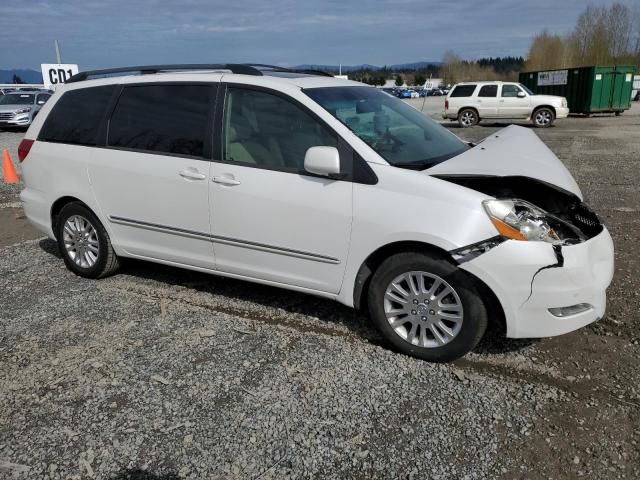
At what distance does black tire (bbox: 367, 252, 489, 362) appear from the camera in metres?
3.31

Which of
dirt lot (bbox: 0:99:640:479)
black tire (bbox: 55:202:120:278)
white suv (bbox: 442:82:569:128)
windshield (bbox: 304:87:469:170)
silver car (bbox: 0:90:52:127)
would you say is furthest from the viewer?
white suv (bbox: 442:82:569:128)

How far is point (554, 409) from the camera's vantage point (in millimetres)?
3035

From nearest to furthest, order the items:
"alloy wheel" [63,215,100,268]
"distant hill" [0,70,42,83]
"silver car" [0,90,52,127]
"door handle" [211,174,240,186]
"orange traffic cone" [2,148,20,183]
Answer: "door handle" [211,174,240,186]
"alloy wheel" [63,215,100,268]
"orange traffic cone" [2,148,20,183]
"silver car" [0,90,52,127]
"distant hill" [0,70,42,83]

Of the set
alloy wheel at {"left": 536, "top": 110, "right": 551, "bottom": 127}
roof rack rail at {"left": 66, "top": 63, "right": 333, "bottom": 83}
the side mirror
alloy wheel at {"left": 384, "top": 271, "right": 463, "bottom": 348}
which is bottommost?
alloy wheel at {"left": 536, "top": 110, "right": 551, "bottom": 127}

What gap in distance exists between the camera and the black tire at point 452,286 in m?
3.31

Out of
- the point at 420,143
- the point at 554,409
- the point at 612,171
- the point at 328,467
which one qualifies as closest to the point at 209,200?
the point at 420,143

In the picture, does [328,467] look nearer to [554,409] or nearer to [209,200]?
[554,409]

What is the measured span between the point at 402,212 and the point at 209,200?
4.97 feet

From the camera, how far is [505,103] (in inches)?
875

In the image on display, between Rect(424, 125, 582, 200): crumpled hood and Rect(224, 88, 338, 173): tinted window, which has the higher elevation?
Rect(224, 88, 338, 173): tinted window

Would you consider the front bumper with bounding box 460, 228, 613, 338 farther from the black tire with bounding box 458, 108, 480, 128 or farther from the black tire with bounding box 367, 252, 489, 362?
the black tire with bounding box 458, 108, 480, 128

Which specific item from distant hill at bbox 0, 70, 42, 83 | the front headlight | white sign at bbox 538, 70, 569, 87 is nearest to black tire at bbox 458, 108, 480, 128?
white sign at bbox 538, 70, 569, 87

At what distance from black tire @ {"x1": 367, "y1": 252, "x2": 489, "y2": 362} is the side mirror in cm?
70

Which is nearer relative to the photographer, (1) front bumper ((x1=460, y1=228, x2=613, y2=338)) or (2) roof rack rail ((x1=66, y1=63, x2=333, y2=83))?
(1) front bumper ((x1=460, y1=228, x2=613, y2=338))
